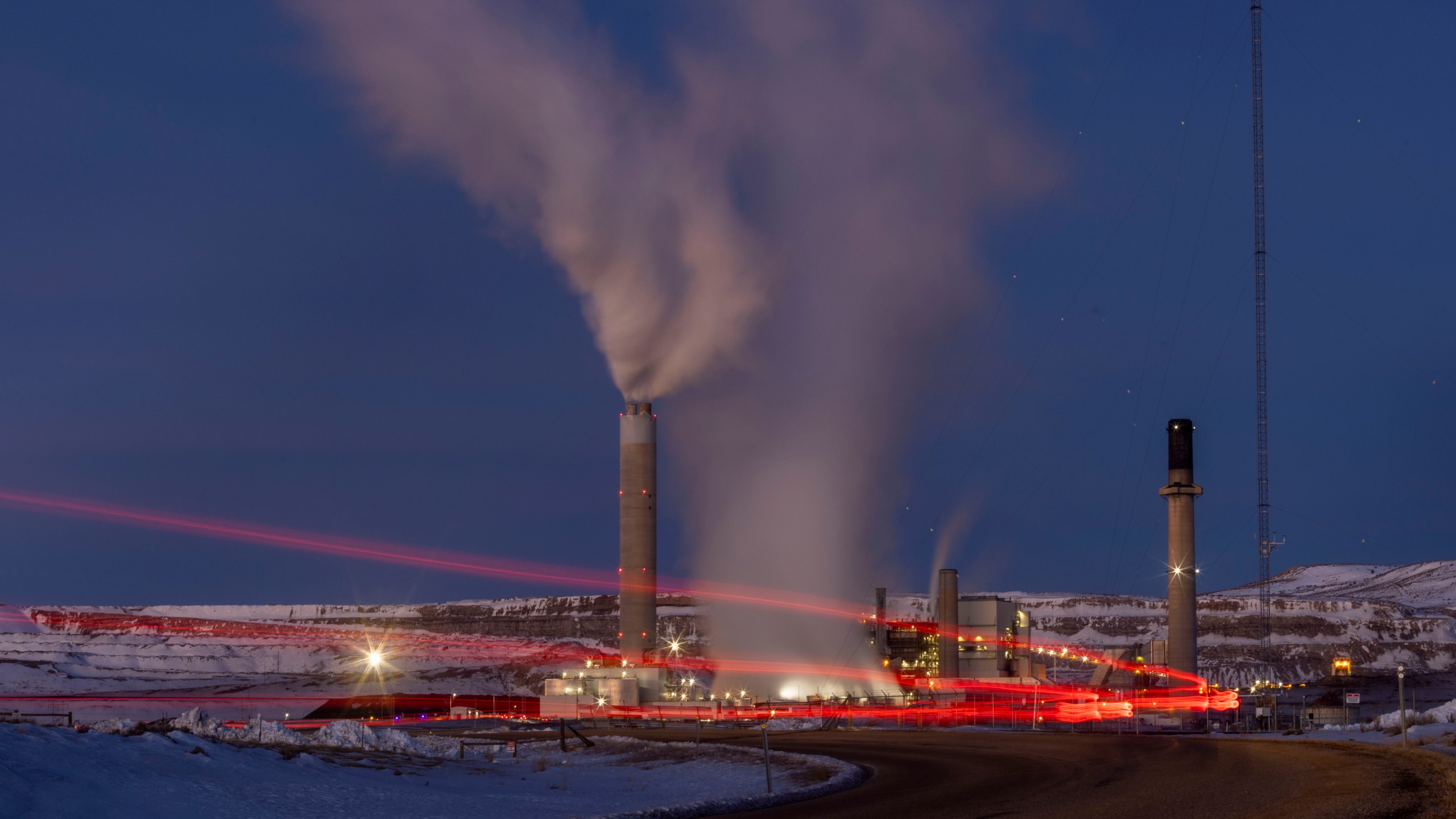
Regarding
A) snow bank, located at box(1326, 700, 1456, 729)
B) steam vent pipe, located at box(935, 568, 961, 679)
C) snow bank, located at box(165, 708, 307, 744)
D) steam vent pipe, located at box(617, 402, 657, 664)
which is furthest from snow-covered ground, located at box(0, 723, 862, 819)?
steam vent pipe, located at box(935, 568, 961, 679)

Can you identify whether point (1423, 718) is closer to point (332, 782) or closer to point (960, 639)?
point (332, 782)


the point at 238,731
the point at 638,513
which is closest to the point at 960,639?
the point at 638,513

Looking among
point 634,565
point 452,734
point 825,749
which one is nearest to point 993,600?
point 634,565

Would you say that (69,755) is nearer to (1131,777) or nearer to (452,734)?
(1131,777)

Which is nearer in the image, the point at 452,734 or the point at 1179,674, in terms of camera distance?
the point at 452,734

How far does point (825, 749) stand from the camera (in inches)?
1839

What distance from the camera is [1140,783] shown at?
29062mm

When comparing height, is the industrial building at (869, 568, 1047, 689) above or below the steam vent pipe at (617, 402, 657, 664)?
below

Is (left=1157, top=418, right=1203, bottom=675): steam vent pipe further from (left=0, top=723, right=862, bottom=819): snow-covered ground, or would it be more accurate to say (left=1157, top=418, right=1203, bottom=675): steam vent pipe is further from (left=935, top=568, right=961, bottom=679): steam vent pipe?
(left=0, top=723, right=862, bottom=819): snow-covered ground

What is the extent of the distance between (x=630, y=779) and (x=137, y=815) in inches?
644

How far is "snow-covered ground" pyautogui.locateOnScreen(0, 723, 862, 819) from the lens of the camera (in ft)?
73.6

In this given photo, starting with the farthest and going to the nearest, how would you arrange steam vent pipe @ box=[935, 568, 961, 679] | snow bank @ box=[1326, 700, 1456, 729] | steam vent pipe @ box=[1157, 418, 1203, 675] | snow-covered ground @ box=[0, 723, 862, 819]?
steam vent pipe @ box=[935, 568, 961, 679] < steam vent pipe @ box=[1157, 418, 1203, 675] < snow bank @ box=[1326, 700, 1456, 729] < snow-covered ground @ box=[0, 723, 862, 819]

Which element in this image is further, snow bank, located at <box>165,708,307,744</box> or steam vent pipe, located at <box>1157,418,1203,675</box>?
steam vent pipe, located at <box>1157,418,1203,675</box>

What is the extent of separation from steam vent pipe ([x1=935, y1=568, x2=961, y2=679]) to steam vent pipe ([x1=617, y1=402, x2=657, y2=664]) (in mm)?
32026
